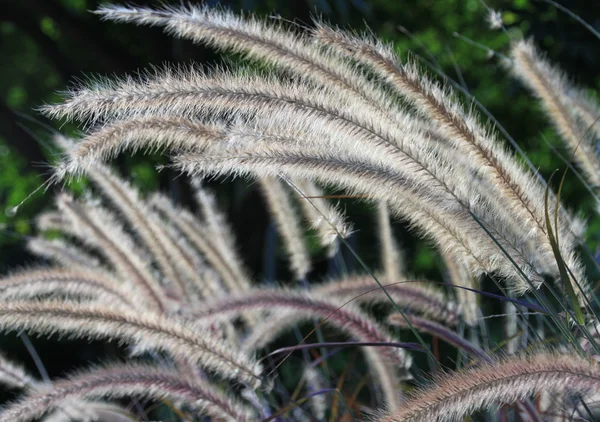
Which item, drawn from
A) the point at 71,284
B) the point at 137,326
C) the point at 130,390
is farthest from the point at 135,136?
the point at 71,284

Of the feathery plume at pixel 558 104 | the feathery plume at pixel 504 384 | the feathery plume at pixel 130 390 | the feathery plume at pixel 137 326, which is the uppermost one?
the feathery plume at pixel 558 104

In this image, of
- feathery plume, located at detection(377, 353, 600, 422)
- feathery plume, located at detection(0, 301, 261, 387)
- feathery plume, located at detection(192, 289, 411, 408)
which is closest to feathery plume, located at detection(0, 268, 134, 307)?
feathery plume, located at detection(192, 289, 411, 408)

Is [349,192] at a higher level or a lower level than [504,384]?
higher

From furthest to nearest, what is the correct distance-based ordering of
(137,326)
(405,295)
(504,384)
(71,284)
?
(71,284)
(405,295)
(137,326)
(504,384)

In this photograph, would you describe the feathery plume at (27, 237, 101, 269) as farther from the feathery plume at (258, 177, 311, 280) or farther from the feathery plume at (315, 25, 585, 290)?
the feathery plume at (315, 25, 585, 290)

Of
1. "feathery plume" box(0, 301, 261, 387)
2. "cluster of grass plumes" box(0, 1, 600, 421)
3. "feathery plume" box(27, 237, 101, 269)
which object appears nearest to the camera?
"cluster of grass plumes" box(0, 1, 600, 421)

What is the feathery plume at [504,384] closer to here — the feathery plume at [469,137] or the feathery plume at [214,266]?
the feathery plume at [469,137]

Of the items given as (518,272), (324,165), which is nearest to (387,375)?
(518,272)

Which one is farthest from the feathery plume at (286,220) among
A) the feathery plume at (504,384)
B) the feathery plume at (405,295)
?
the feathery plume at (504,384)

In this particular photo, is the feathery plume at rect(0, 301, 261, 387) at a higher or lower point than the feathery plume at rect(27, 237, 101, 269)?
lower

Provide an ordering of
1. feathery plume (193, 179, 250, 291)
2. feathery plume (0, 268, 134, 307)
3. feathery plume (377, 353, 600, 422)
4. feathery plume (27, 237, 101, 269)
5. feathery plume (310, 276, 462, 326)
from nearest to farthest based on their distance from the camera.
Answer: feathery plume (377, 353, 600, 422) → feathery plume (310, 276, 462, 326) → feathery plume (0, 268, 134, 307) → feathery plume (193, 179, 250, 291) → feathery plume (27, 237, 101, 269)

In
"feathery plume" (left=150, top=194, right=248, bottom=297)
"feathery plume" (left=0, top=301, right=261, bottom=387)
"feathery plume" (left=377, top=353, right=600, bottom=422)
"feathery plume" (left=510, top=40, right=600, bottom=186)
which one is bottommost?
"feathery plume" (left=377, top=353, right=600, bottom=422)

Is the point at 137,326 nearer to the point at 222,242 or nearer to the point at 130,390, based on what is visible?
the point at 130,390

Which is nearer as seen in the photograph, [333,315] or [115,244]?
[333,315]
